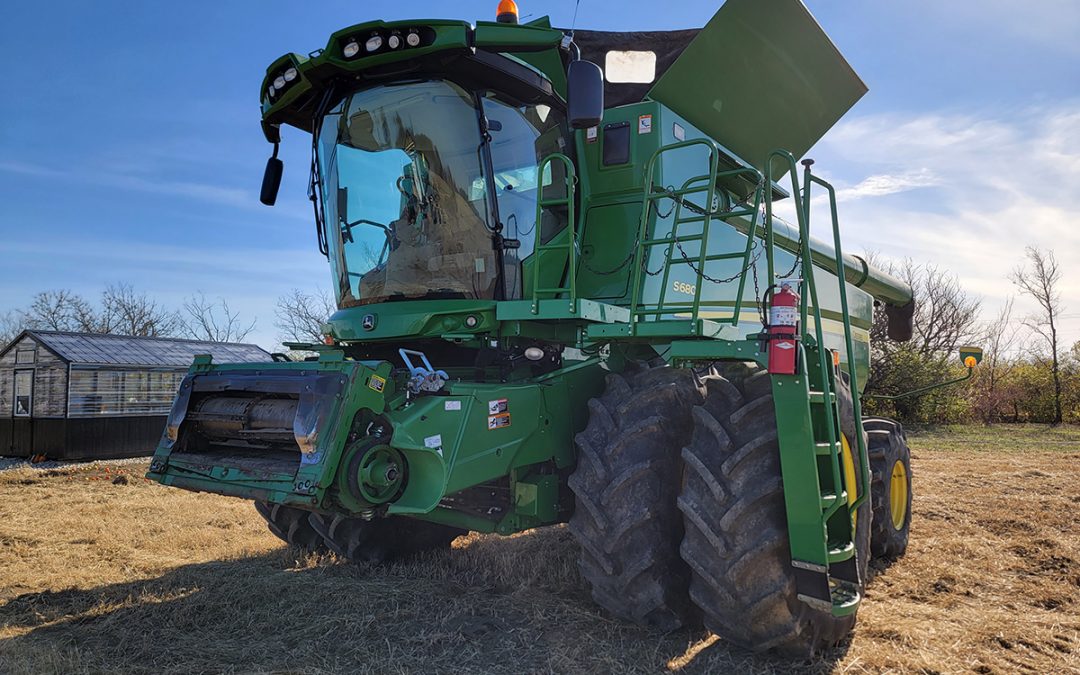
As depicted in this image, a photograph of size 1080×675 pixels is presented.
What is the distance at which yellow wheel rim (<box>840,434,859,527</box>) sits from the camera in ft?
11.8

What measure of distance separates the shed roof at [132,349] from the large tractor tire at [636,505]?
36.2 feet

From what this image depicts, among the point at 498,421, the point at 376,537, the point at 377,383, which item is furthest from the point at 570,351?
the point at 376,537

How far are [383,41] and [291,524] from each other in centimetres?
322

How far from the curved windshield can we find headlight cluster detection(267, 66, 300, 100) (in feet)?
1.00

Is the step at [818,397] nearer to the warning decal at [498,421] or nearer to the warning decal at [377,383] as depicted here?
the warning decal at [498,421]

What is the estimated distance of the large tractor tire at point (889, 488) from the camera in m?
5.08

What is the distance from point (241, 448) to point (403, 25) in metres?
2.48

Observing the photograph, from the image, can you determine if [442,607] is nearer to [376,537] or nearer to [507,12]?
[376,537]

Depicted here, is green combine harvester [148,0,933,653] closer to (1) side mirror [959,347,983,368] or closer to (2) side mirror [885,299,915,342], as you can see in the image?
(1) side mirror [959,347,983,368]

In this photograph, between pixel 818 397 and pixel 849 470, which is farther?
pixel 849 470

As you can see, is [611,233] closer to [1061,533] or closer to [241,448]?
[241,448]

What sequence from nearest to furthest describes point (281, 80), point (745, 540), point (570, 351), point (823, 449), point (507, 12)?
point (745, 540) → point (823, 449) → point (281, 80) → point (570, 351) → point (507, 12)

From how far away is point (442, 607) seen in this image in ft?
13.1

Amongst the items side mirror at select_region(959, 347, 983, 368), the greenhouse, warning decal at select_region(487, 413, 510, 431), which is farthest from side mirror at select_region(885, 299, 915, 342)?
the greenhouse
